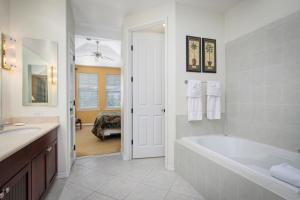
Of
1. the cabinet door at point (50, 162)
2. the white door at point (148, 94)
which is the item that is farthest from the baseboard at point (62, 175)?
the white door at point (148, 94)

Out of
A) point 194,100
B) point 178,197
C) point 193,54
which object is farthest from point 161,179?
point 193,54

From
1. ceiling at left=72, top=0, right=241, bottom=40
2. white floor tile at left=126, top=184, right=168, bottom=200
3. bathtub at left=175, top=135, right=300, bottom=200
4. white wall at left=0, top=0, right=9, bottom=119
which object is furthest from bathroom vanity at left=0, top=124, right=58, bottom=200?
ceiling at left=72, top=0, right=241, bottom=40

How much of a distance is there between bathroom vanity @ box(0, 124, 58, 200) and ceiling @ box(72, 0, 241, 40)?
207 centimetres

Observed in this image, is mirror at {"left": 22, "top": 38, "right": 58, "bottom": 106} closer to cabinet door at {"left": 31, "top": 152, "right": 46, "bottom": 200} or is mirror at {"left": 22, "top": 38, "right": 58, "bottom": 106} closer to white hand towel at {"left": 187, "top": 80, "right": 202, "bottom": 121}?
cabinet door at {"left": 31, "top": 152, "right": 46, "bottom": 200}

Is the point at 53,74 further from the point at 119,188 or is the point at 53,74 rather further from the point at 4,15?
the point at 119,188

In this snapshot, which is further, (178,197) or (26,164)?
(178,197)

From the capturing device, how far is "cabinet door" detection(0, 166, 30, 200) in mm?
1017

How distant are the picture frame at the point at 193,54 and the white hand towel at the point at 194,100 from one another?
9.8 inches

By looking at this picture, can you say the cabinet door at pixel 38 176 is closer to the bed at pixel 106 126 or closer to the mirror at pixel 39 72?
the mirror at pixel 39 72

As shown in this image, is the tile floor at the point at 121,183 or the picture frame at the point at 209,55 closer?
the tile floor at the point at 121,183

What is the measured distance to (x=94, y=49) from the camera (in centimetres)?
516

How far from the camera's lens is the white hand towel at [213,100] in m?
2.58

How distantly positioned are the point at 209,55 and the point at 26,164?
2773 millimetres

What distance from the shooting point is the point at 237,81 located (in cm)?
257
